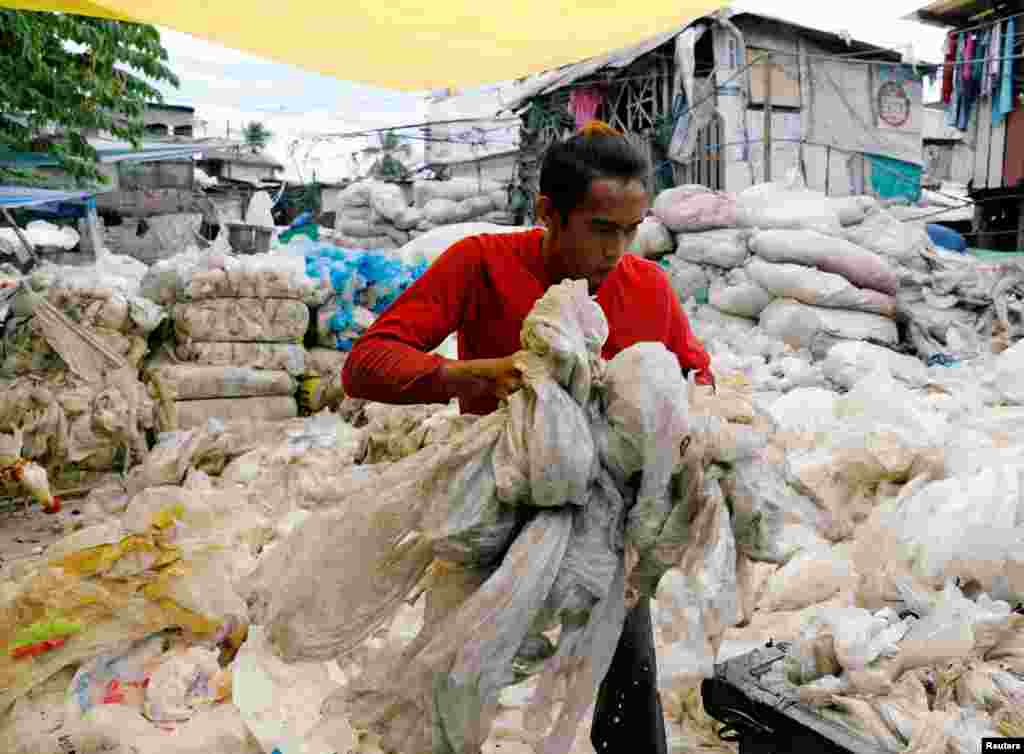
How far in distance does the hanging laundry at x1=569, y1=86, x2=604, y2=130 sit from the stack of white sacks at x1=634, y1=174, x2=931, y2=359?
6.88 metres

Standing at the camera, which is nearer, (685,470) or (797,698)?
(685,470)

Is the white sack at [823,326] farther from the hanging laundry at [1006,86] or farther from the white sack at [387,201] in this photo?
the white sack at [387,201]

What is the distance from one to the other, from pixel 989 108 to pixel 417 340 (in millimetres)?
12025

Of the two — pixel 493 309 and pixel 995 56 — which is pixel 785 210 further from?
pixel 493 309

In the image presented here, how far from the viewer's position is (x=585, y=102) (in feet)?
44.5

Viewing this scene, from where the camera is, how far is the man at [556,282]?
140 cm

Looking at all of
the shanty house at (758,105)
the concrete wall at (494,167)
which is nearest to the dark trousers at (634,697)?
the shanty house at (758,105)

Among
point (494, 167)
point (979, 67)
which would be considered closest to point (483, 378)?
point (979, 67)

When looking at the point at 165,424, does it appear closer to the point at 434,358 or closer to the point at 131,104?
the point at 131,104

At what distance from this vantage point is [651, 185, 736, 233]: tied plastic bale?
6.95m

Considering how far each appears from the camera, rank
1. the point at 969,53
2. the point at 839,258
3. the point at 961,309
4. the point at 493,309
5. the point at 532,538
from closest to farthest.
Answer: the point at 532,538 → the point at 493,309 → the point at 839,258 → the point at 961,309 → the point at 969,53

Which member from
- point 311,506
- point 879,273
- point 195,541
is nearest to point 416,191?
point 879,273

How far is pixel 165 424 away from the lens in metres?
4.79

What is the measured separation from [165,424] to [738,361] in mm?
3879
